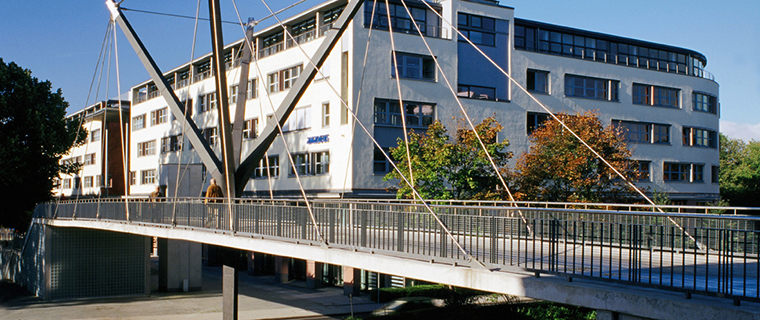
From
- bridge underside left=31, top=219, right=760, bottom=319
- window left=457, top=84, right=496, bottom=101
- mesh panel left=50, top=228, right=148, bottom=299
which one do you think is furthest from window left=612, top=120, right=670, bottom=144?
bridge underside left=31, top=219, right=760, bottom=319

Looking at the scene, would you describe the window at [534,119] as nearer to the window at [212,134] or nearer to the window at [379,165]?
the window at [379,165]

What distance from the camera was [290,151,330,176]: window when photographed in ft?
125

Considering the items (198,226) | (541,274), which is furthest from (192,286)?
(541,274)

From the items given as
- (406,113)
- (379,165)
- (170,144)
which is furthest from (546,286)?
(170,144)

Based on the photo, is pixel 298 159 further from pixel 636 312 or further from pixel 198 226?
pixel 636 312

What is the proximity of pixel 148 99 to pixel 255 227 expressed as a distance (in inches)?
1977

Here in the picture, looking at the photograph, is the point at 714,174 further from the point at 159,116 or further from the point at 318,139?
the point at 159,116

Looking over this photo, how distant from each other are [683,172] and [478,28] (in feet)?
64.6

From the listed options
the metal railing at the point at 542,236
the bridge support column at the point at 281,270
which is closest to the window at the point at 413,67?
the bridge support column at the point at 281,270

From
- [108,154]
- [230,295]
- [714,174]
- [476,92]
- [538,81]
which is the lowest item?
[230,295]

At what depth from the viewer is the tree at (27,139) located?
38094mm

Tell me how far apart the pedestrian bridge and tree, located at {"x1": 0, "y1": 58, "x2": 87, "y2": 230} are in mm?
21383

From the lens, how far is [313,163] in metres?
39.1

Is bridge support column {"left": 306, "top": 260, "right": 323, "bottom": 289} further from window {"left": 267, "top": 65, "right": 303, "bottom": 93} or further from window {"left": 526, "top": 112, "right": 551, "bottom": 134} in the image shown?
window {"left": 526, "top": 112, "right": 551, "bottom": 134}
